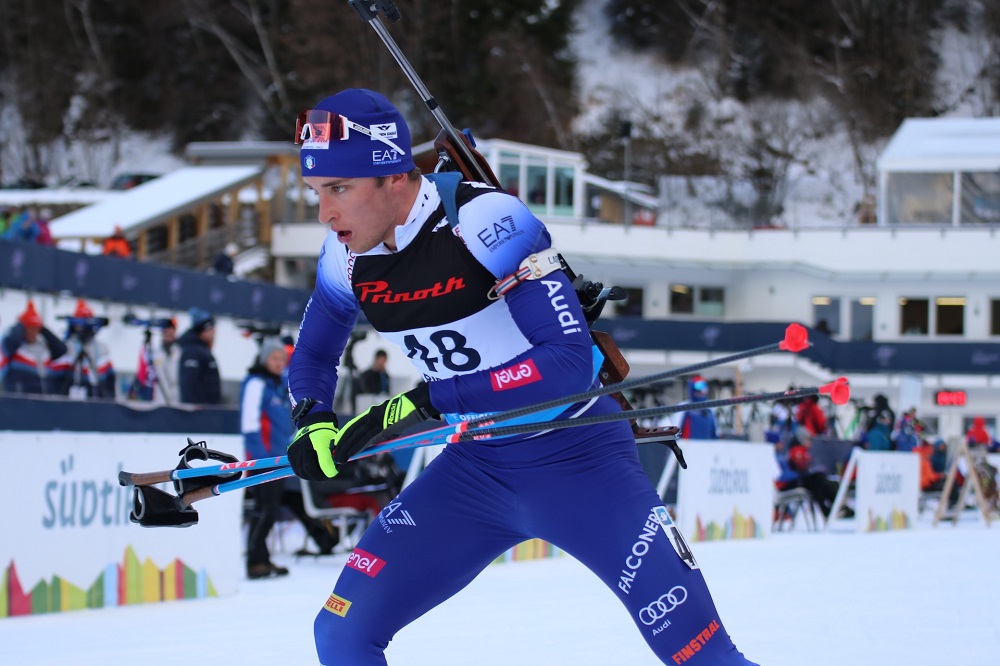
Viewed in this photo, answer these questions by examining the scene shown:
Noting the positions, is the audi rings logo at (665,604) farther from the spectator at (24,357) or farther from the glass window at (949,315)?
the glass window at (949,315)

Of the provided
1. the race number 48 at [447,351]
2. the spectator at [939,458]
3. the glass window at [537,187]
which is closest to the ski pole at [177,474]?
the race number 48 at [447,351]

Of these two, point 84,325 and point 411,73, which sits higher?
point 411,73

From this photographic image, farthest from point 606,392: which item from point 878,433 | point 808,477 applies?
point 878,433

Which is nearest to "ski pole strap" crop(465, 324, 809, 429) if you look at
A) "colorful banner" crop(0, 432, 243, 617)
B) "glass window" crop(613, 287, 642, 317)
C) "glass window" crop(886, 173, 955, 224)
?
"colorful banner" crop(0, 432, 243, 617)

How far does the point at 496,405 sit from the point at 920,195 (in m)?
38.7

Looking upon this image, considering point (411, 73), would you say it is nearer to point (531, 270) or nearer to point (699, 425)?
point (531, 270)

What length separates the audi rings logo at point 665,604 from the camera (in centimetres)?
329

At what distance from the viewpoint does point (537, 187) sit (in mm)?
37812

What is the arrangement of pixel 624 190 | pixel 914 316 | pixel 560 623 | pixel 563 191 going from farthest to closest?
1. pixel 624 190
2. pixel 914 316
3. pixel 563 191
4. pixel 560 623

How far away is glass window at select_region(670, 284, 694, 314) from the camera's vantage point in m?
42.3

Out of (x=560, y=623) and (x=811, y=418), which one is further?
(x=811, y=418)

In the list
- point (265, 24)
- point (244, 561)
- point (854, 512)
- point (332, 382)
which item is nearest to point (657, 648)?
point (332, 382)

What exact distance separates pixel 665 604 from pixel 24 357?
9273 millimetres

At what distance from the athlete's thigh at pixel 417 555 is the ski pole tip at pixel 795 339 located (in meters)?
0.96
